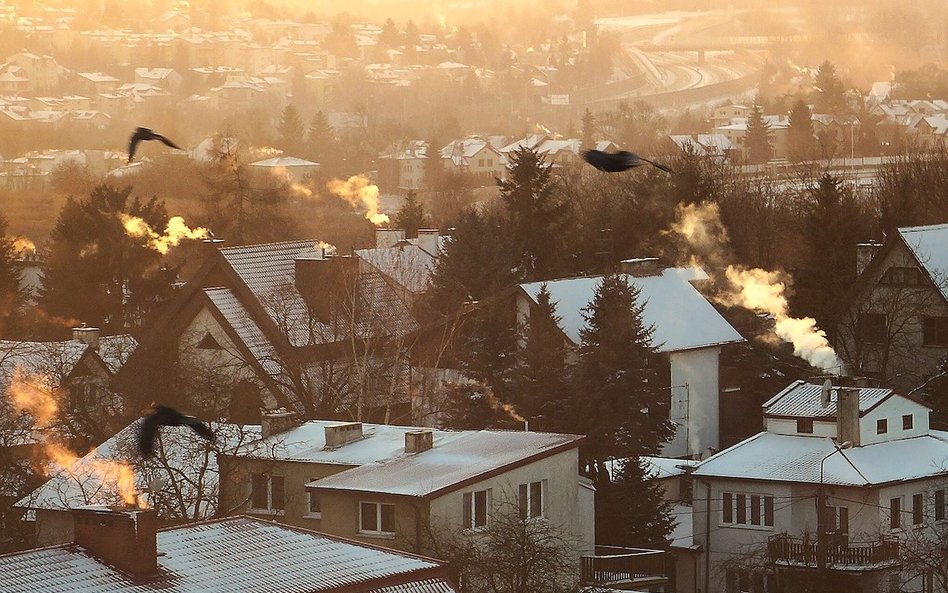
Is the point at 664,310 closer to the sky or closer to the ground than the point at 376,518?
closer to the sky

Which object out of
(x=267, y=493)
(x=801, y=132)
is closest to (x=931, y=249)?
(x=267, y=493)

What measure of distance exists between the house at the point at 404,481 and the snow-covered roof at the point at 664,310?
12.1m

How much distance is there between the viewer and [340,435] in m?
36.8

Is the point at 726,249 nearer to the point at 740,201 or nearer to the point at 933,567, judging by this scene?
the point at 740,201

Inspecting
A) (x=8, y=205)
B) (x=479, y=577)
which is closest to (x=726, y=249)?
(x=479, y=577)

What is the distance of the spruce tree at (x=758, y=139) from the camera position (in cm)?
14138

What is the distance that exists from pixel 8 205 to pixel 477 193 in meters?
33.9

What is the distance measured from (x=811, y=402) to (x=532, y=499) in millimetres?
10319

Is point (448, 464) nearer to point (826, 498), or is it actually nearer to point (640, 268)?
point (826, 498)

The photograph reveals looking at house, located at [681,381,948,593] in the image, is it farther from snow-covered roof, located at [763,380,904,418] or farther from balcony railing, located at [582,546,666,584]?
balcony railing, located at [582,546,666,584]

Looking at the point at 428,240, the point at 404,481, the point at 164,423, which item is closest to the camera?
the point at 164,423

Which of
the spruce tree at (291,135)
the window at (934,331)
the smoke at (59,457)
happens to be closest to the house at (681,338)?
the window at (934,331)

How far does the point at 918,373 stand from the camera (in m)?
52.8

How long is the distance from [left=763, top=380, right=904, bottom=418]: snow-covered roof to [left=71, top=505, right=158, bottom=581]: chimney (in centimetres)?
2100
